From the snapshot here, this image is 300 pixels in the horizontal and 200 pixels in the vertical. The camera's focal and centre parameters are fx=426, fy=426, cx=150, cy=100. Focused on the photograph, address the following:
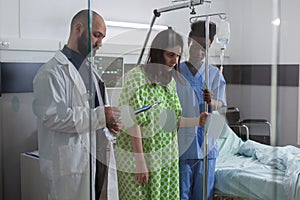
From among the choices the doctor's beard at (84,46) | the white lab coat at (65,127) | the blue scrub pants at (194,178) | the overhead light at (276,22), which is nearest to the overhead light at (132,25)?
the doctor's beard at (84,46)

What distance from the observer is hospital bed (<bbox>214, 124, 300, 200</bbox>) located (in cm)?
136

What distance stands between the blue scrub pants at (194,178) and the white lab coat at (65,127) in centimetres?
46

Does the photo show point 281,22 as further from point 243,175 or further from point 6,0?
point 6,0

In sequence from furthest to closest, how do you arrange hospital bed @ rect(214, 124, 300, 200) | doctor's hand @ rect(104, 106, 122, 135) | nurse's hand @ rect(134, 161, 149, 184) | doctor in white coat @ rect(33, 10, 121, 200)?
doctor in white coat @ rect(33, 10, 121, 200), doctor's hand @ rect(104, 106, 122, 135), nurse's hand @ rect(134, 161, 149, 184), hospital bed @ rect(214, 124, 300, 200)

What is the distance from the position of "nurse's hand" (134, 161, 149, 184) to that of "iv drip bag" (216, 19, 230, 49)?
1.78ft

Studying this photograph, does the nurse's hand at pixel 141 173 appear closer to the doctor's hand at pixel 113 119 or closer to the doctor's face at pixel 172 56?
the doctor's hand at pixel 113 119

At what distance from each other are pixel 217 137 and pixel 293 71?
0.34m

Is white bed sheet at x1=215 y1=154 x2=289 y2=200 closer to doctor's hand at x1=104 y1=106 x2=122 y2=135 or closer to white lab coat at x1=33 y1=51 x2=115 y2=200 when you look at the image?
doctor's hand at x1=104 y1=106 x2=122 y2=135

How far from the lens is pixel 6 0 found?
215 centimetres

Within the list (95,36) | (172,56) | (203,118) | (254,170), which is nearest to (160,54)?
(172,56)

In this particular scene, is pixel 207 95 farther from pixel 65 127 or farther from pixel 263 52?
pixel 65 127

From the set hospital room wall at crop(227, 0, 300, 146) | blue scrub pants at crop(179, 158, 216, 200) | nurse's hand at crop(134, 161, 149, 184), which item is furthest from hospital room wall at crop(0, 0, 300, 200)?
nurse's hand at crop(134, 161, 149, 184)

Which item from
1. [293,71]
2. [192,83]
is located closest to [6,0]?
[192,83]

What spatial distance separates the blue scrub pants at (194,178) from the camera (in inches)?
57.9
